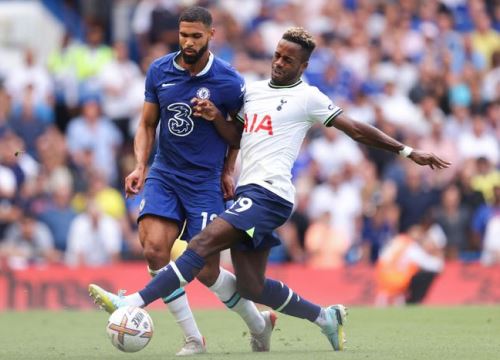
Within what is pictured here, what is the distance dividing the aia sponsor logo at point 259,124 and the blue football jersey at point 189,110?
1.11ft

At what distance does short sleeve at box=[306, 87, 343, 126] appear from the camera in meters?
9.84

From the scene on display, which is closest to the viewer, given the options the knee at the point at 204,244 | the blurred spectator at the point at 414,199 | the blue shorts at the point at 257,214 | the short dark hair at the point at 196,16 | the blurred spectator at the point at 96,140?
the knee at the point at 204,244

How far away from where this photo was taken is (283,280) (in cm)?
1797

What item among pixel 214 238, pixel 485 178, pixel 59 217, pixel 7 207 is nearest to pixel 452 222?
pixel 485 178

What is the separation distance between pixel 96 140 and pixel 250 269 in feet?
33.2

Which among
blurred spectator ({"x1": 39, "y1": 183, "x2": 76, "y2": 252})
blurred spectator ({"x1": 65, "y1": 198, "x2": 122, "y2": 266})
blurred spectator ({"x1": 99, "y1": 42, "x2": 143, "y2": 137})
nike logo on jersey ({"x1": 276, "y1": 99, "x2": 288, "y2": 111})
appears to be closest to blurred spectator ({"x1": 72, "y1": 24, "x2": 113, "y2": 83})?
blurred spectator ({"x1": 99, "y1": 42, "x2": 143, "y2": 137})

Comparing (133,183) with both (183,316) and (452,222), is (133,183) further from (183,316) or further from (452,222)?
(452,222)

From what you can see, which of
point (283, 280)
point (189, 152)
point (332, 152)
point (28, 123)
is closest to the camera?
point (189, 152)

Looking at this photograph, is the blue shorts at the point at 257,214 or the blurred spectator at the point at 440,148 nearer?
the blue shorts at the point at 257,214

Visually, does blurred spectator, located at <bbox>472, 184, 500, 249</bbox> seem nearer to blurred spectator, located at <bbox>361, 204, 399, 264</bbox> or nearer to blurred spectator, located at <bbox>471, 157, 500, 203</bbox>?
blurred spectator, located at <bbox>471, 157, 500, 203</bbox>

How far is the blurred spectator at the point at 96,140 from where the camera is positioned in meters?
19.7

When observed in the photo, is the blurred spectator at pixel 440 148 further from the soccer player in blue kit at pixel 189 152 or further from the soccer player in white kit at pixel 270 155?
the soccer player in white kit at pixel 270 155

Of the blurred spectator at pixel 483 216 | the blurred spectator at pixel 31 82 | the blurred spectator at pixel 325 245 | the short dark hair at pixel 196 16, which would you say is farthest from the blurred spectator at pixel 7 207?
the short dark hair at pixel 196 16

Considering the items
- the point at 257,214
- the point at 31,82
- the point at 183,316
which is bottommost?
the point at 31,82
